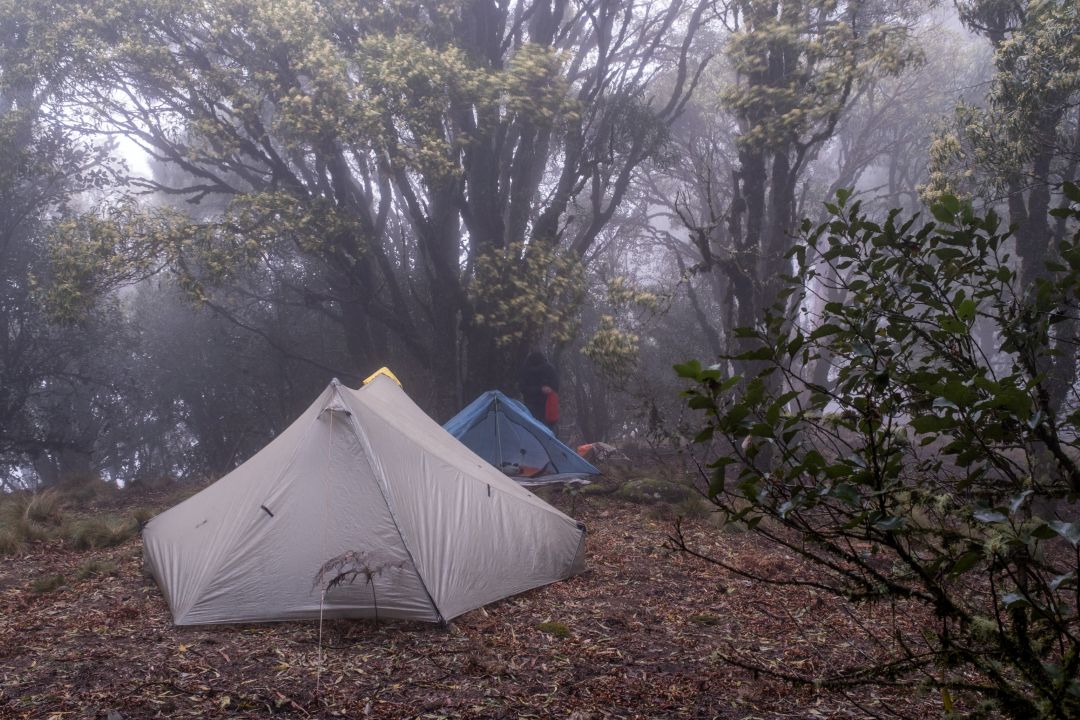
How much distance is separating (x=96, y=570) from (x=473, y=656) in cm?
366


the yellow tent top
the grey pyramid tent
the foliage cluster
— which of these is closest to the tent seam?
the grey pyramid tent

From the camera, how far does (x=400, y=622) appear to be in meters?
5.34

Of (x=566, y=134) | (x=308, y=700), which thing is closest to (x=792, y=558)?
(x=308, y=700)

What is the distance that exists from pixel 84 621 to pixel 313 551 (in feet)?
4.78

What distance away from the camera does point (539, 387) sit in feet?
39.3

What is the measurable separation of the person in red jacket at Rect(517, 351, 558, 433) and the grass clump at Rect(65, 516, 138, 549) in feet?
17.0

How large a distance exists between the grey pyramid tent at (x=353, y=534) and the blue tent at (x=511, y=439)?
389 centimetres

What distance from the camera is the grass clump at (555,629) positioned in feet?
17.2

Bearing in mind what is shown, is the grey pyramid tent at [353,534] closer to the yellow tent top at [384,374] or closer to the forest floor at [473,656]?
the forest floor at [473,656]

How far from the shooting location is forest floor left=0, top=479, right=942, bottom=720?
13.3 feet

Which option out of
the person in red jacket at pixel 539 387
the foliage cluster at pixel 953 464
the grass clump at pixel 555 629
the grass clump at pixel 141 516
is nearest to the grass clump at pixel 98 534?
the grass clump at pixel 141 516

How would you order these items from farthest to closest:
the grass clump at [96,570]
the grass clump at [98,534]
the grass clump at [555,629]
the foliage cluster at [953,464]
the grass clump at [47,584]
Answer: the grass clump at [98,534] < the grass clump at [96,570] < the grass clump at [47,584] < the grass clump at [555,629] < the foliage cluster at [953,464]

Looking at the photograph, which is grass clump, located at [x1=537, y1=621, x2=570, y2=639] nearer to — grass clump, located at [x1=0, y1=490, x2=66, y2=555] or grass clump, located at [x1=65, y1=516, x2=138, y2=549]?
grass clump, located at [x1=65, y1=516, x2=138, y2=549]

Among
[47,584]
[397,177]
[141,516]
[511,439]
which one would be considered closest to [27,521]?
[141,516]
